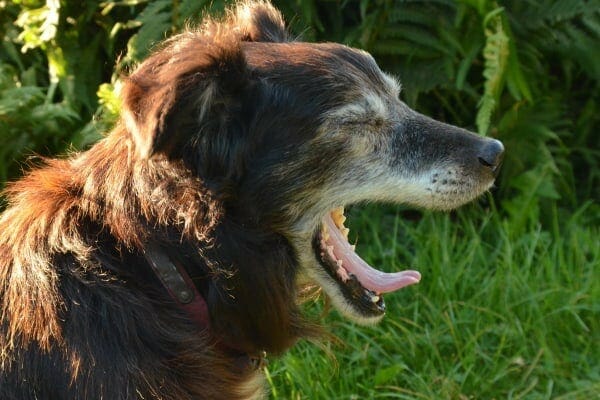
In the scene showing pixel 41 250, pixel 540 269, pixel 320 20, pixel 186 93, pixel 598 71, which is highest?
pixel 186 93

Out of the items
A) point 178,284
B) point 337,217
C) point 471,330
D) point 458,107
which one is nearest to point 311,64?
point 337,217

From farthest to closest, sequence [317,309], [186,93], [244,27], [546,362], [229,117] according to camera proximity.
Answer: [317,309] < [546,362] < [244,27] < [229,117] < [186,93]

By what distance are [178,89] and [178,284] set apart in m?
0.66

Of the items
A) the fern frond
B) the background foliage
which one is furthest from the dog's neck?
the fern frond

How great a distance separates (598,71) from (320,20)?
172 centimetres

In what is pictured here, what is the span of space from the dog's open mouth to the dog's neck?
0.54 m

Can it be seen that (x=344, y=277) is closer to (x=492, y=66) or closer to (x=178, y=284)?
(x=178, y=284)

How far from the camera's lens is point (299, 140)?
3.15m

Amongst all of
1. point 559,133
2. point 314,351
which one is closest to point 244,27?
point 314,351

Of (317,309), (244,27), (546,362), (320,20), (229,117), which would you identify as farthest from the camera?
(320,20)

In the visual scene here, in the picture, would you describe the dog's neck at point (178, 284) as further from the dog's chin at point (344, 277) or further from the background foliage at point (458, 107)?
the background foliage at point (458, 107)

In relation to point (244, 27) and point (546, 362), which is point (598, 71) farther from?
point (244, 27)

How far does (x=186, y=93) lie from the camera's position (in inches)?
110

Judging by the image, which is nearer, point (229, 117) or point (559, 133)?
point (229, 117)
